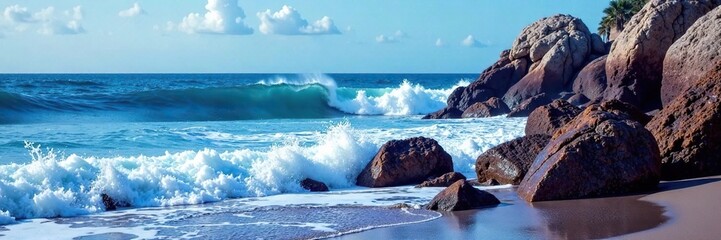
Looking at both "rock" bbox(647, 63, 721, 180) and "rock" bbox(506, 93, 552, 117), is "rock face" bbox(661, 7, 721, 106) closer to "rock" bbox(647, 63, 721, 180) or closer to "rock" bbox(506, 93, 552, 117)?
"rock" bbox(647, 63, 721, 180)

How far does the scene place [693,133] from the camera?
10281 millimetres

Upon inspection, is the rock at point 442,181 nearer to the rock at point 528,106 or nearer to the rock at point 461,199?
the rock at point 461,199

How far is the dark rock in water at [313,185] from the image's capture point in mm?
12242

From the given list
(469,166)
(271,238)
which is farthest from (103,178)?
(469,166)

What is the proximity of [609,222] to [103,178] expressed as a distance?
6394 millimetres

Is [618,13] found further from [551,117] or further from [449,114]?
[551,117]

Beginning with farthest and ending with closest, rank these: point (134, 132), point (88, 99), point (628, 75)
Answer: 1. point (88, 99)
2. point (628, 75)
3. point (134, 132)

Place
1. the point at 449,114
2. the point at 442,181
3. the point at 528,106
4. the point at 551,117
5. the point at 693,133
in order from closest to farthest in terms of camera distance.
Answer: the point at 693,133 < the point at 442,181 < the point at 551,117 < the point at 528,106 < the point at 449,114

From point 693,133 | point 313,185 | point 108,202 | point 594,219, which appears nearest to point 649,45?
point 693,133

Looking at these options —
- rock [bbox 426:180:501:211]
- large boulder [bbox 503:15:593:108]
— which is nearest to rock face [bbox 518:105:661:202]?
rock [bbox 426:180:501:211]

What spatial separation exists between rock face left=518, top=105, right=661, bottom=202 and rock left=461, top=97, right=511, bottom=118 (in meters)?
17.4

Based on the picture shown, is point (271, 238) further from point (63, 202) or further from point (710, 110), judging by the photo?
point (710, 110)

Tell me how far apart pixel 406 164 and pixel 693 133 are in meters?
3.92

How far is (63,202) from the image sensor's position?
10.2m
